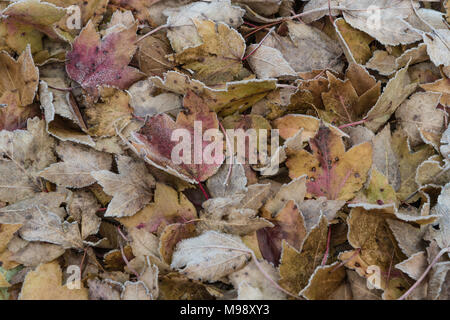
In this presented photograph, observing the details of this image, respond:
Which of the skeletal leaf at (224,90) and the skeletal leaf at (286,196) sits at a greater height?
the skeletal leaf at (224,90)

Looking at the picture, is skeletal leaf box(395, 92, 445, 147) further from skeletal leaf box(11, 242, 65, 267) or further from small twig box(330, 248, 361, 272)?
skeletal leaf box(11, 242, 65, 267)

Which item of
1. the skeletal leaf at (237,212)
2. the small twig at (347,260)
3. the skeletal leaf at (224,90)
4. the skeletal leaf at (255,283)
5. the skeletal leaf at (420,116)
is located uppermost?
the skeletal leaf at (224,90)

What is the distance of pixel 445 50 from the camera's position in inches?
39.0

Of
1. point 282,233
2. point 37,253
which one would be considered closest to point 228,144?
point 282,233

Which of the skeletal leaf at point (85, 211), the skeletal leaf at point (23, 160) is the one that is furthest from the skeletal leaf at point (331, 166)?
the skeletal leaf at point (23, 160)

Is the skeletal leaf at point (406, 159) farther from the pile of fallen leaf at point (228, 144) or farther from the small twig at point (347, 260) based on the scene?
the small twig at point (347, 260)

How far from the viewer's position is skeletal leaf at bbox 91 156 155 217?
0.89m

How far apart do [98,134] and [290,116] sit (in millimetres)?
386

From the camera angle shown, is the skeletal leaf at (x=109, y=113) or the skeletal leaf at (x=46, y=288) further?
the skeletal leaf at (x=109, y=113)

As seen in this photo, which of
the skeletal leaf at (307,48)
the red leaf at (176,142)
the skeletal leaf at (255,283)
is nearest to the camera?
the skeletal leaf at (255,283)

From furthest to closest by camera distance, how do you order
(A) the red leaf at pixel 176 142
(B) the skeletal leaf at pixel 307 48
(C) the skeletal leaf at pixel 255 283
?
1. (B) the skeletal leaf at pixel 307 48
2. (A) the red leaf at pixel 176 142
3. (C) the skeletal leaf at pixel 255 283

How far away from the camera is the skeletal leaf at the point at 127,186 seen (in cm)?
89

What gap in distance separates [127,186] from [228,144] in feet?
0.70
